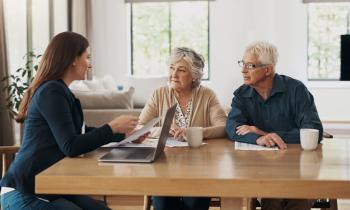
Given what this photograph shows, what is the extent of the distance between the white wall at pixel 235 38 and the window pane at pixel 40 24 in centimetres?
124

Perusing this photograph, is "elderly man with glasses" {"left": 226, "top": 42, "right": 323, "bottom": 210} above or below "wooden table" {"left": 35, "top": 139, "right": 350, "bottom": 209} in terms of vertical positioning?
above

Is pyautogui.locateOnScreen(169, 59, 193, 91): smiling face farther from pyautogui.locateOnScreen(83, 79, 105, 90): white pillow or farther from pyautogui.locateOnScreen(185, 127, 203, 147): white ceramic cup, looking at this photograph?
pyautogui.locateOnScreen(83, 79, 105, 90): white pillow

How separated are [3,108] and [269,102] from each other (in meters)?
2.81

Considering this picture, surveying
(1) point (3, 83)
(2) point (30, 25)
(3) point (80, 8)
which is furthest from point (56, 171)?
(3) point (80, 8)

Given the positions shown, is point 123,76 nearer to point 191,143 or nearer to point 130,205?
point 130,205

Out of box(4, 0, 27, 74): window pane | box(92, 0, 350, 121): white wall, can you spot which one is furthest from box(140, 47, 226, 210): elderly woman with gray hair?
box(92, 0, 350, 121): white wall

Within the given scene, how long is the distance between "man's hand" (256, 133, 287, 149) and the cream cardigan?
50 centimetres

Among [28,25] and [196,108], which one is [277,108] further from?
[28,25]

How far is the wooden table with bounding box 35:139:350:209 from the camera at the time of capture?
155 cm

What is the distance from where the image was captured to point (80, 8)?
23.3 feet

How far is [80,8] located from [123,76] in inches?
44.3

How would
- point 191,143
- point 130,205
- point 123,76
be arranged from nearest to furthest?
point 191,143
point 130,205
point 123,76

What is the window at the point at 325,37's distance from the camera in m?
7.31

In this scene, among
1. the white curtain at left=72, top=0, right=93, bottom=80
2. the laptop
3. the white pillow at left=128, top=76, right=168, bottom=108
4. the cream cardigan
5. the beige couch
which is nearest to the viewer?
the laptop
